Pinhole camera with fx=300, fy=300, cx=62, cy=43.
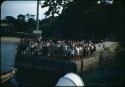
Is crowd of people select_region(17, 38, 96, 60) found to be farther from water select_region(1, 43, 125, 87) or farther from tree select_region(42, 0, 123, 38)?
water select_region(1, 43, 125, 87)

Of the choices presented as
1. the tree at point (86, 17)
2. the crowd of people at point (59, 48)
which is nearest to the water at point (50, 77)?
the crowd of people at point (59, 48)

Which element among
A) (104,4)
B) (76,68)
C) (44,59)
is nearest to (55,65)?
(44,59)

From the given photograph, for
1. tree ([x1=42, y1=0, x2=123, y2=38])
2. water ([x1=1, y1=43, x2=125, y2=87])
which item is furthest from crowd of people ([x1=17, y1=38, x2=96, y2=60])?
water ([x1=1, y1=43, x2=125, y2=87])

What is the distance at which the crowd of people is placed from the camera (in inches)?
393

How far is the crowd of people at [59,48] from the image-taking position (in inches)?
393

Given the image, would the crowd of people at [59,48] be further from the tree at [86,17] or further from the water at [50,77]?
the water at [50,77]

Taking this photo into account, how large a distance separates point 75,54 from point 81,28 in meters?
3.71

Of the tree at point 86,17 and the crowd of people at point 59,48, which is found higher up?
the tree at point 86,17

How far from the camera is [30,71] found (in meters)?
16.0

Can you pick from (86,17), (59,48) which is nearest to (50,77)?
(59,48)

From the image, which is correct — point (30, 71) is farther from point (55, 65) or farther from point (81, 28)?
point (81, 28)

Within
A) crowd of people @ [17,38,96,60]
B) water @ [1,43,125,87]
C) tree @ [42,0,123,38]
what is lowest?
water @ [1,43,125,87]

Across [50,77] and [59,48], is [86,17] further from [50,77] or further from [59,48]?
[50,77]

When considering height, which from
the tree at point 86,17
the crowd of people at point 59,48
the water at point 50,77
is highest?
the tree at point 86,17
